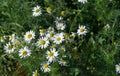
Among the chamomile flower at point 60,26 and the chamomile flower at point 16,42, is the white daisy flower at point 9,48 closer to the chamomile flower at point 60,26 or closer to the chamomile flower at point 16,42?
the chamomile flower at point 16,42

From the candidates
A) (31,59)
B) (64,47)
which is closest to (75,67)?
(64,47)

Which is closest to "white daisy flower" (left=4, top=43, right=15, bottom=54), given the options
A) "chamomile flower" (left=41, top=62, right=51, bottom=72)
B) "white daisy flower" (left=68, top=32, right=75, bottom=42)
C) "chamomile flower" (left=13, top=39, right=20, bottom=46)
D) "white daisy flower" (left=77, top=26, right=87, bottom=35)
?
"chamomile flower" (left=13, top=39, right=20, bottom=46)

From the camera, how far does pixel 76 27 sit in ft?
11.4

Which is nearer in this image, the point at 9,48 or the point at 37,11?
the point at 9,48

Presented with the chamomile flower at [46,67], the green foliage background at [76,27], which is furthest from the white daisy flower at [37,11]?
the chamomile flower at [46,67]

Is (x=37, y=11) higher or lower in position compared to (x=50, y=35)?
higher

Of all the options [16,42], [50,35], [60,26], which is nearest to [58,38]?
[50,35]

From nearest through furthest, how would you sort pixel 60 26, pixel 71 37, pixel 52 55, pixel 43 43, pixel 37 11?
pixel 52 55 < pixel 43 43 < pixel 71 37 < pixel 60 26 < pixel 37 11

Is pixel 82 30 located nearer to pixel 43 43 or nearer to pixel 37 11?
pixel 43 43

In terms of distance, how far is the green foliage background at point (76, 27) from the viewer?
3.12 m

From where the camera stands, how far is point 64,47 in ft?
10.4

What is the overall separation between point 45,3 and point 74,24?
453 mm

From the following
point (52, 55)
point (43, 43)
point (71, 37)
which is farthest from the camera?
point (71, 37)

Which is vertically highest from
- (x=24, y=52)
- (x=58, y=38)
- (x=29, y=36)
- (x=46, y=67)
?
(x=29, y=36)
